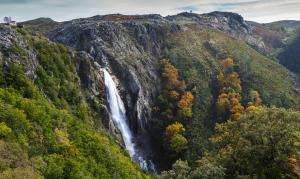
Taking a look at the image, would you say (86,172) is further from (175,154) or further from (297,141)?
(175,154)

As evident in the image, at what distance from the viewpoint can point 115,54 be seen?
9550 centimetres

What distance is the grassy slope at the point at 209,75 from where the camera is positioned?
9412 cm

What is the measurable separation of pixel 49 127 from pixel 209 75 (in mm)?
→ 72790

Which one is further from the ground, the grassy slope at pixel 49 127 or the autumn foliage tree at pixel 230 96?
the grassy slope at pixel 49 127

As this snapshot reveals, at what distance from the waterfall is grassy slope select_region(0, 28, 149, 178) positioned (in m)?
12.6

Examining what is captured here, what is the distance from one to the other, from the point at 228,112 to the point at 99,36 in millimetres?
37950

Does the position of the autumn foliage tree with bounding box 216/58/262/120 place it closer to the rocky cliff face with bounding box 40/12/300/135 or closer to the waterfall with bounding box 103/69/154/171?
the rocky cliff face with bounding box 40/12/300/135

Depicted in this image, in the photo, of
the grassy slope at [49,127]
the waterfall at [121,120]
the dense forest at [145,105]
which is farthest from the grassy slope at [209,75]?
the grassy slope at [49,127]

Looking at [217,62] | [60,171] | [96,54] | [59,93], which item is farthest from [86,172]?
[217,62]

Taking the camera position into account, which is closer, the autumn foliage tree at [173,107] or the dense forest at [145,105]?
the dense forest at [145,105]

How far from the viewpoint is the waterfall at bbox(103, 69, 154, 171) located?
2996 inches

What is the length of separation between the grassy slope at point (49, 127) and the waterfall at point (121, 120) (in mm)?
12620

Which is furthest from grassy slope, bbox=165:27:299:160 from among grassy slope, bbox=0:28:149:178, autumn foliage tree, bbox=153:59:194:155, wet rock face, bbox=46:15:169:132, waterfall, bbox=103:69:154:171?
grassy slope, bbox=0:28:149:178

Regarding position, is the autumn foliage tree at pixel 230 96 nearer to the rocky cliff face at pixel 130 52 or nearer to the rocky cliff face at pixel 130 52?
the rocky cliff face at pixel 130 52
